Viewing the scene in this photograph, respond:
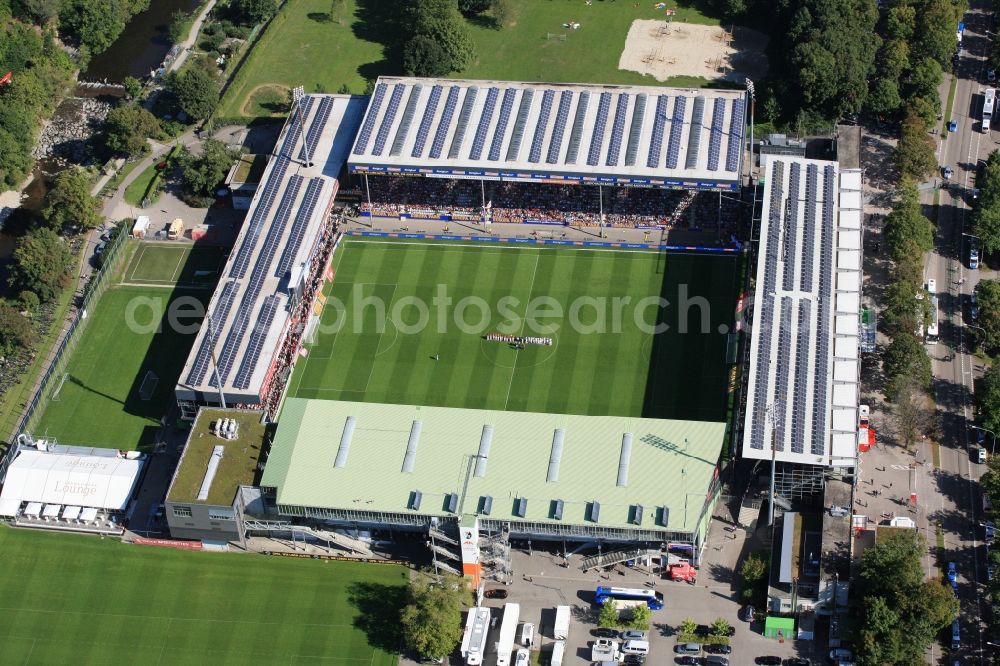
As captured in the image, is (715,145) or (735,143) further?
(735,143)

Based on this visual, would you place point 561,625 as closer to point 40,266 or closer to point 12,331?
point 12,331

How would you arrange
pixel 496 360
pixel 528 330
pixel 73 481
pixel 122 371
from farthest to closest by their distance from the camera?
pixel 528 330
pixel 122 371
pixel 496 360
pixel 73 481

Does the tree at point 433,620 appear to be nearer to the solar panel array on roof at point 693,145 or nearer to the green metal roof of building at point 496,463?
the green metal roof of building at point 496,463

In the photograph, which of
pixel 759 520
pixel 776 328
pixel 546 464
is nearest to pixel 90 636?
pixel 546 464

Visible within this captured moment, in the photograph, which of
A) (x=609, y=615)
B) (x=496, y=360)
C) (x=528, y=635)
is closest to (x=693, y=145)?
(x=496, y=360)

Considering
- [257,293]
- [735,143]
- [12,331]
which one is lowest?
[12,331]

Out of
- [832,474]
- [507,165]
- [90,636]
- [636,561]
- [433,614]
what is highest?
[507,165]

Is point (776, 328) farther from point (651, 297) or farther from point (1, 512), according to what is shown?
point (1, 512)
